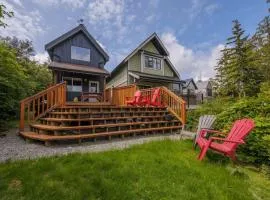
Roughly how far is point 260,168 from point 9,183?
4.31m

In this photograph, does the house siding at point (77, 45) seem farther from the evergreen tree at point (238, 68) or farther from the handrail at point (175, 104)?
the evergreen tree at point (238, 68)

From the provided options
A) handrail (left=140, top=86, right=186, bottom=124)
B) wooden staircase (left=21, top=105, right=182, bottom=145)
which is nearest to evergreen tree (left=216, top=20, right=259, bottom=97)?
handrail (left=140, top=86, right=186, bottom=124)

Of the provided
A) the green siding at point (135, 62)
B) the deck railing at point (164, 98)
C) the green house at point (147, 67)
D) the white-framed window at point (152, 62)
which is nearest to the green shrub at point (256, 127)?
the deck railing at point (164, 98)

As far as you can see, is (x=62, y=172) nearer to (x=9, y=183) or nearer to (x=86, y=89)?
(x=9, y=183)

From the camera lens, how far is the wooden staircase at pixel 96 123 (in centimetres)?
495

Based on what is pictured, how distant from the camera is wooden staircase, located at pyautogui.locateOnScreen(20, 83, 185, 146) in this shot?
16.6 feet

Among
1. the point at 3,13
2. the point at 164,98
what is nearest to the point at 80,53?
the point at 164,98

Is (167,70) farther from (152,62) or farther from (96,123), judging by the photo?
(96,123)

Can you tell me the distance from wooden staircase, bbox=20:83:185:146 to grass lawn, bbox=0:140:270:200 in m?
1.72

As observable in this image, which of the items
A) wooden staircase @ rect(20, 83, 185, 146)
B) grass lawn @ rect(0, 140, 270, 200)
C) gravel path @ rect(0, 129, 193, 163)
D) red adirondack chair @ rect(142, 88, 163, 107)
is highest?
red adirondack chair @ rect(142, 88, 163, 107)

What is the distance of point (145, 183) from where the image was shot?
2.56 metres

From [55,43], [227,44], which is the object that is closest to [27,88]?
[55,43]

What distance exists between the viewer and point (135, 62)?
15.8m

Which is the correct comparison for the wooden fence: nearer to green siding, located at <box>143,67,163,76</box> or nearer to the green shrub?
the green shrub
